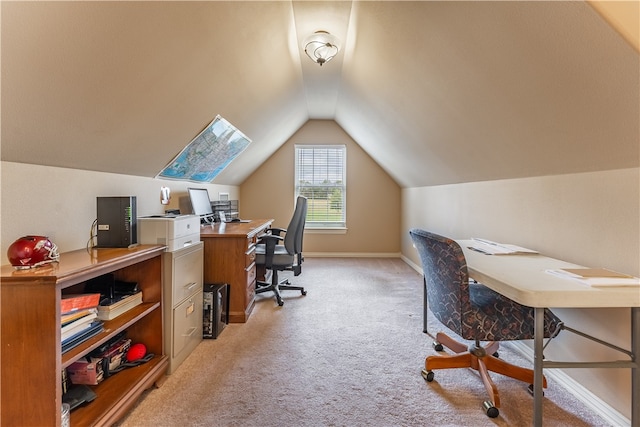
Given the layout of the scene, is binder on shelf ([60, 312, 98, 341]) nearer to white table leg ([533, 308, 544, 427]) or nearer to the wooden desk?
the wooden desk

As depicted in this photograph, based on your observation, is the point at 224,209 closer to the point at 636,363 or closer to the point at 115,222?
the point at 115,222

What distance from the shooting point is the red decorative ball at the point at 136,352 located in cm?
170

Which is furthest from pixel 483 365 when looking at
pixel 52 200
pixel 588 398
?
pixel 52 200

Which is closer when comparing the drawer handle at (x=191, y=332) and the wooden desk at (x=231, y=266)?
the drawer handle at (x=191, y=332)

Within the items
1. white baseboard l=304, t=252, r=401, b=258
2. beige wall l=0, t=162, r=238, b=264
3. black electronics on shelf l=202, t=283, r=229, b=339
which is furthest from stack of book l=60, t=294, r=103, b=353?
white baseboard l=304, t=252, r=401, b=258

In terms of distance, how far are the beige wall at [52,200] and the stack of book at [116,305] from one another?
0.41m

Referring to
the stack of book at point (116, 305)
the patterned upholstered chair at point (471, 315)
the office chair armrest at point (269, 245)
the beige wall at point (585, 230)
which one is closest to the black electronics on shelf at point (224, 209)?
the office chair armrest at point (269, 245)

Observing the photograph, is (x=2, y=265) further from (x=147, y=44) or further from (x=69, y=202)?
(x=147, y=44)

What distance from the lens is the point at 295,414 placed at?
1487mm

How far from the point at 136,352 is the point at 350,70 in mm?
2865

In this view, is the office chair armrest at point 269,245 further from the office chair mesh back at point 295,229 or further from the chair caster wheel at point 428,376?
the chair caster wheel at point 428,376

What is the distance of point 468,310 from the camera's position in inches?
60.8

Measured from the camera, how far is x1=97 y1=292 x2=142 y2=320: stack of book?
1.49 meters

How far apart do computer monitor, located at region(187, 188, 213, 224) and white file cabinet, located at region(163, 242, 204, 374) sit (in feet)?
3.26
